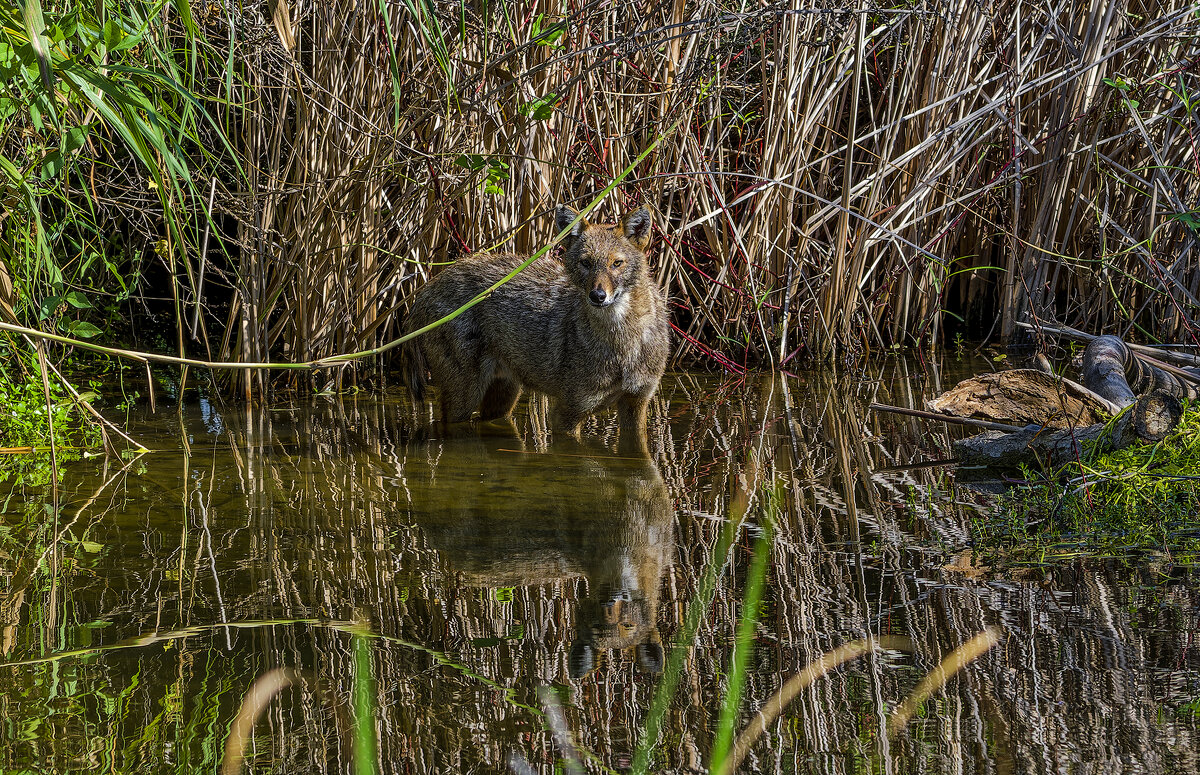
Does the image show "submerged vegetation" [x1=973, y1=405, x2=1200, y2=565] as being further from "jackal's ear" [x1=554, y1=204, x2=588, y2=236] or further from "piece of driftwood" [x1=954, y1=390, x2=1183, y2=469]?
"jackal's ear" [x1=554, y1=204, x2=588, y2=236]

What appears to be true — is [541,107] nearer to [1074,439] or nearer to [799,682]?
[1074,439]

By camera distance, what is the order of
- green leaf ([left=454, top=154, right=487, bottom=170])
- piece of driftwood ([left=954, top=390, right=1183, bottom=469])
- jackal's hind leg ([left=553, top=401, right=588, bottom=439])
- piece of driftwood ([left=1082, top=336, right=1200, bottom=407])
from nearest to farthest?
piece of driftwood ([left=954, top=390, right=1183, bottom=469]) → piece of driftwood ([left=1082, top=336, right=1200, bottom=407]) → green leaf ([left=454, top=154, right=487, bottom=170]) → jackal's hind leg ([left=553, top=401, right=588, bottom=439])

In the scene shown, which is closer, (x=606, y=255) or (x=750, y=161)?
(x=606, y=255)

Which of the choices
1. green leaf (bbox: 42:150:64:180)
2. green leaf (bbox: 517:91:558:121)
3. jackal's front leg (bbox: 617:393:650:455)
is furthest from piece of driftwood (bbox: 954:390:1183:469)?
green leaf (bbox: 42:150:64:180)

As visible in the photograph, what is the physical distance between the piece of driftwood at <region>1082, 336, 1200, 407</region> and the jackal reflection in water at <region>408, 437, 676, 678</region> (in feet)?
6.74

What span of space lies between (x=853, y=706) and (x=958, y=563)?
111cm

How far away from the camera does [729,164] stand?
8.02m

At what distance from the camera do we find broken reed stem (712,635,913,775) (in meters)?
2.28

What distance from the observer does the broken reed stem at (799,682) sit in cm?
228

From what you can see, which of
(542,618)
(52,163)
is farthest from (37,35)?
(542,618)

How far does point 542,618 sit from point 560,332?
3181 mm

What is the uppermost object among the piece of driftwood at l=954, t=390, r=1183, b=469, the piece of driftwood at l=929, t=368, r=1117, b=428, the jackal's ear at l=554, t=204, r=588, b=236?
the jackal's ear at l=554, t=204, r=588, b=236

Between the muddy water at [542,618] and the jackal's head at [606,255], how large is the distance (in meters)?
0.97

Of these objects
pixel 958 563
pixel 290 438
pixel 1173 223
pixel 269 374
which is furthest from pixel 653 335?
pixel 1173 223
